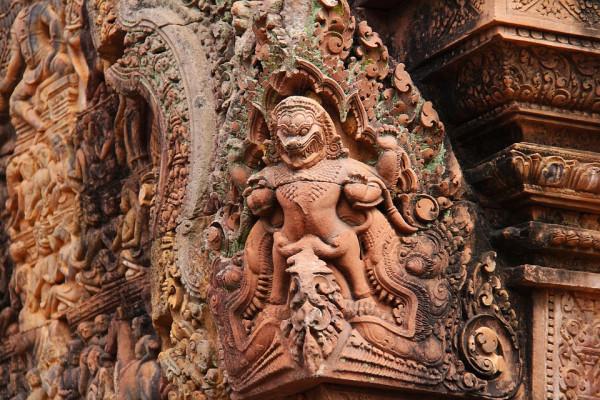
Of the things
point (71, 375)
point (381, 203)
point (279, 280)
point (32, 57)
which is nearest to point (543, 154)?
point (381, 203)

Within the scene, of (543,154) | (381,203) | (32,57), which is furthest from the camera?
(32,57)

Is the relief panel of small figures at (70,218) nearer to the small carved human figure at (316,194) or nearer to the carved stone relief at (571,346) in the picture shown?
the small carved human figure at (316,194)

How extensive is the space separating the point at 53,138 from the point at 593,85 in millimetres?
3240

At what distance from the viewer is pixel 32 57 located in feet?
29.6

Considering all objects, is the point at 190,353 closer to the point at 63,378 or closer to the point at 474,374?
the point at 474,374

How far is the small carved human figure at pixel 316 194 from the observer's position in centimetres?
595

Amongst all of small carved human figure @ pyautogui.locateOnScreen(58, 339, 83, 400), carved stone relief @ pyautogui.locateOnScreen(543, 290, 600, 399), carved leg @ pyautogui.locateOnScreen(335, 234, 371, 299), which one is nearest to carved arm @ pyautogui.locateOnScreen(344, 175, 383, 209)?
carved leg @ pyautogui.locateOnScreen(335, 234, 371, 299)

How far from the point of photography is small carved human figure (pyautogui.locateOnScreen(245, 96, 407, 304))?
5.95 meters

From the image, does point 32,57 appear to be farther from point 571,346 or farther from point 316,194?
point 571,346

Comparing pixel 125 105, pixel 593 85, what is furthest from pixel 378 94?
pixel 125 105

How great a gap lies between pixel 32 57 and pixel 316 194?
341cm

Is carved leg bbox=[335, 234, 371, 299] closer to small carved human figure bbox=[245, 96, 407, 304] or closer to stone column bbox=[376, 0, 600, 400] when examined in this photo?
small carved human figure bbox=[245, 96, 407, 304]

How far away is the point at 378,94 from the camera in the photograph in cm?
624

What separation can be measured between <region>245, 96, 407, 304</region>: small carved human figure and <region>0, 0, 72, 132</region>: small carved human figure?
2885 mm
